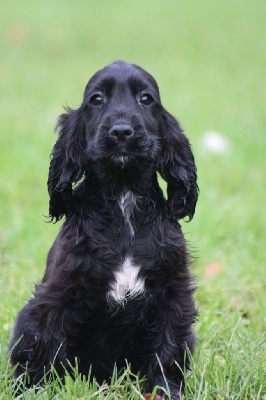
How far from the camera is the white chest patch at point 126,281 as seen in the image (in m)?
3.04

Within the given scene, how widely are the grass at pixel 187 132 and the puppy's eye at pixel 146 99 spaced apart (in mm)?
944

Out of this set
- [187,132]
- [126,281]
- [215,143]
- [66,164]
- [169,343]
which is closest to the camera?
[126,281]

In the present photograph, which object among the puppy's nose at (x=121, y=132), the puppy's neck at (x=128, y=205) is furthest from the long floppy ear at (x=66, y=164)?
the puppy's nose at (x=121, y=132)

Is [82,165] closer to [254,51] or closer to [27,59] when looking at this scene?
[27,59]

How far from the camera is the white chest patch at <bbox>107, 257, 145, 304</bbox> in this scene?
9.98ft

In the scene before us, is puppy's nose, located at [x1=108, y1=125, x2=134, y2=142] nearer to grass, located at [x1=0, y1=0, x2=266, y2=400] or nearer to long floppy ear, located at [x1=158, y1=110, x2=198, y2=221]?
long floppy ear, located at [x1=158, y1=110, x2=198, y2=221]

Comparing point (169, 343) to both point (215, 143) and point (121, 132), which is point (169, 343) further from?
point (215, 143)

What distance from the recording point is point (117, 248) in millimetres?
3076

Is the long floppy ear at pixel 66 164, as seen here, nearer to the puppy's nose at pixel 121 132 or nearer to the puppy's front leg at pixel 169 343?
the puppy's nose at pixel 121 132

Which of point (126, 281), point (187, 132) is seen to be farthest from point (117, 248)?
point (187, 132)

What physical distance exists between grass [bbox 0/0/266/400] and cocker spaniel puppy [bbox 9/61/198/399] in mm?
176

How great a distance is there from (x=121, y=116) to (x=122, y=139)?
13 cm

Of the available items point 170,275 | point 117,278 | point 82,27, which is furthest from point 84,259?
point 82,27

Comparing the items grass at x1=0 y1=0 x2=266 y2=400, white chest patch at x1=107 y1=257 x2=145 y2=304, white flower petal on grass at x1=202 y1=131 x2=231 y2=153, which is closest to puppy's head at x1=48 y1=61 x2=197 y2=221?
white chest patch at x1=107 y1=257 x2=145 y2=304
